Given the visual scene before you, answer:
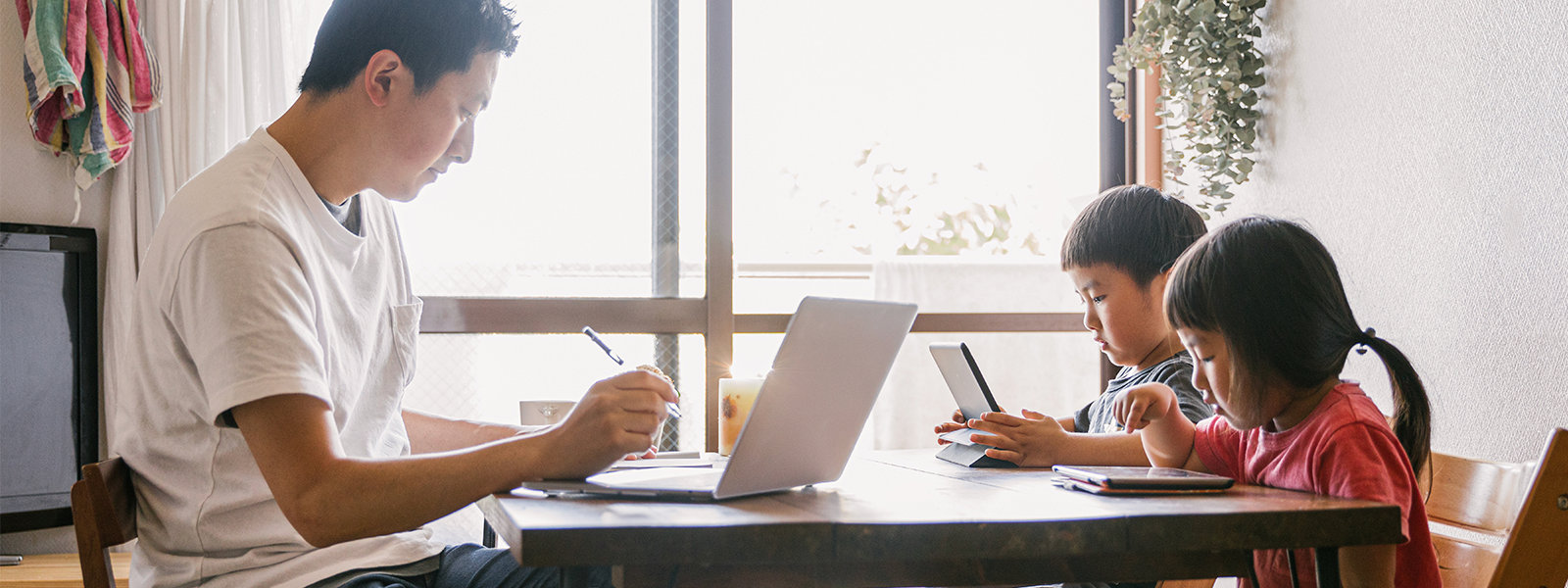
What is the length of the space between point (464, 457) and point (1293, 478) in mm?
905

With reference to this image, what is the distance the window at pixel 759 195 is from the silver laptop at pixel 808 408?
1.53m

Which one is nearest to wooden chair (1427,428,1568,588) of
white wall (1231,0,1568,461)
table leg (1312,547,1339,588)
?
table leg (1312,547,1339,588)

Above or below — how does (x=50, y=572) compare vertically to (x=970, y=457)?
below

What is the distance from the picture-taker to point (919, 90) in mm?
2885

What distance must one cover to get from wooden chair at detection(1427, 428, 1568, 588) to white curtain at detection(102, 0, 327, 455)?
2369 mm

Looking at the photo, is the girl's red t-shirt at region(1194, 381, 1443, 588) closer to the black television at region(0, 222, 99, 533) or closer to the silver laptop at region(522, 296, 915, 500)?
the silver laptop at region(522, 296, 915, 500)

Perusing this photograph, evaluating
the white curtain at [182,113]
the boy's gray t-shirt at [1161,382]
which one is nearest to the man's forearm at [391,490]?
the boy's gray t-shirt at [1161,382]

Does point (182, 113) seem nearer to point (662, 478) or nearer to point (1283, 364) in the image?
point (662, 478)

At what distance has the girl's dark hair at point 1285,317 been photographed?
1276 millimetres

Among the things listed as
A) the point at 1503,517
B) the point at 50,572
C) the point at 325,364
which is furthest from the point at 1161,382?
the point at 50,572

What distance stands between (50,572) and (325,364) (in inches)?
56.1

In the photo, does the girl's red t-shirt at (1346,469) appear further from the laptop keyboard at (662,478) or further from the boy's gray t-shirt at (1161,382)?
the laptop keyboard at (662,478)

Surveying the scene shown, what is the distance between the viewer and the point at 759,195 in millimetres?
2775

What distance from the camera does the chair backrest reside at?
1.07 m
